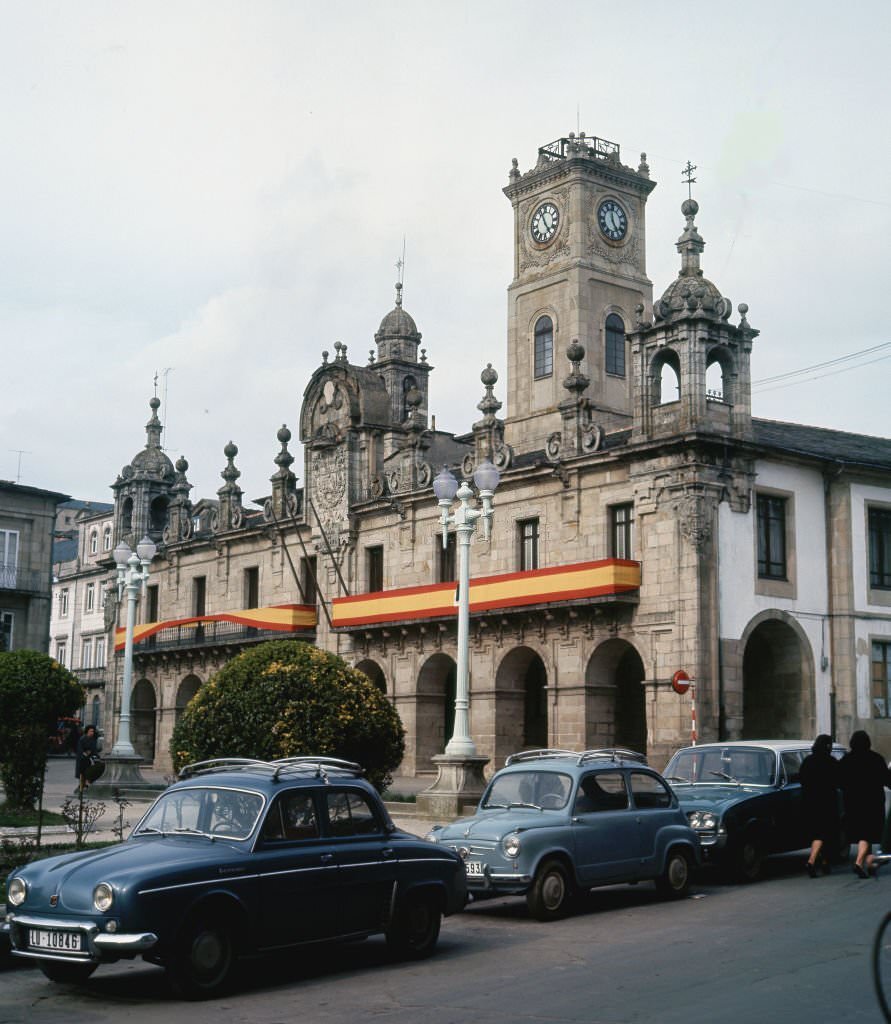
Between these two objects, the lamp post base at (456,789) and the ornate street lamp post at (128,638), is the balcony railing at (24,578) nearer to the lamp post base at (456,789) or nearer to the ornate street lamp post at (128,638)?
the ornate street lamp post at (128,638)

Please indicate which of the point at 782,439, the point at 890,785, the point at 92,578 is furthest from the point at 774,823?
the point at 92,578

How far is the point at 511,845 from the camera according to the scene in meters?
13.1

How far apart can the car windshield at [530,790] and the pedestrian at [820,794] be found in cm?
329

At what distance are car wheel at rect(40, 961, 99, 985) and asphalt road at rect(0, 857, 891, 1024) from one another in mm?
103

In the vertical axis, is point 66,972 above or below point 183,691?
below

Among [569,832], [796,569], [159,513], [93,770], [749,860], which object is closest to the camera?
[569,832]

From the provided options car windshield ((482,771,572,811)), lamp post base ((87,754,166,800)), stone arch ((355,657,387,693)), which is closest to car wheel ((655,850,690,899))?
car windshield ((482,771,572,811))

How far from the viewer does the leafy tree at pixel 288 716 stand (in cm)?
2152

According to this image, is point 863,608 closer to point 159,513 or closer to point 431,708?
point 431,708

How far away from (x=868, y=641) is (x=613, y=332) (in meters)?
15.9

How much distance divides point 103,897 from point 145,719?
44495 millimetres

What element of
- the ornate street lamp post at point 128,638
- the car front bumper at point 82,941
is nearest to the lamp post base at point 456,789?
the ornate street lamp post at point 128,638

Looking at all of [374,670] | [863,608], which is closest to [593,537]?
[863,608]

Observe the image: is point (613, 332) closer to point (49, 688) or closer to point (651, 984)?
point (49, 688)
